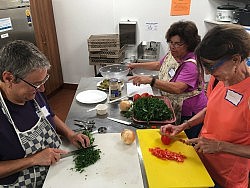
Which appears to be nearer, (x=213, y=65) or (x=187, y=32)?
(x=213, y=65)

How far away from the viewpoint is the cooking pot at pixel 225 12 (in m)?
3.00

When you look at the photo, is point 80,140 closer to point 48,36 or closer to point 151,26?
point 151,26

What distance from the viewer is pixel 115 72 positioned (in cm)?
232

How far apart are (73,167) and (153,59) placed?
256 centimetres

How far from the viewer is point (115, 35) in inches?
140

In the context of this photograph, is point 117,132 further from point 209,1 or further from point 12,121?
point 209,1

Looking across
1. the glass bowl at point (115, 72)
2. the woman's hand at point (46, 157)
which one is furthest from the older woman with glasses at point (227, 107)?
→ the glass bowl at point (115, 72)

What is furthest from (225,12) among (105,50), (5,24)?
(5,24)

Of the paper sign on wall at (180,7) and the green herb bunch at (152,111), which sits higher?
the paper sign on wall at (180,7)

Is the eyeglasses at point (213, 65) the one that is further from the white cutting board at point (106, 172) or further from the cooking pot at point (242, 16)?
the cooking pot at point (242, 16)

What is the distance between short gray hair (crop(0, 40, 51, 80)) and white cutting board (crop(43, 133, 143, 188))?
19.8 inches

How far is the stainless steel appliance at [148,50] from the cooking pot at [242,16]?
1112mm

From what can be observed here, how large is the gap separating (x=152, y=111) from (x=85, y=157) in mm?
552

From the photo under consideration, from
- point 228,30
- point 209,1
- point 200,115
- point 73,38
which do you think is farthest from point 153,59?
point 228,30
